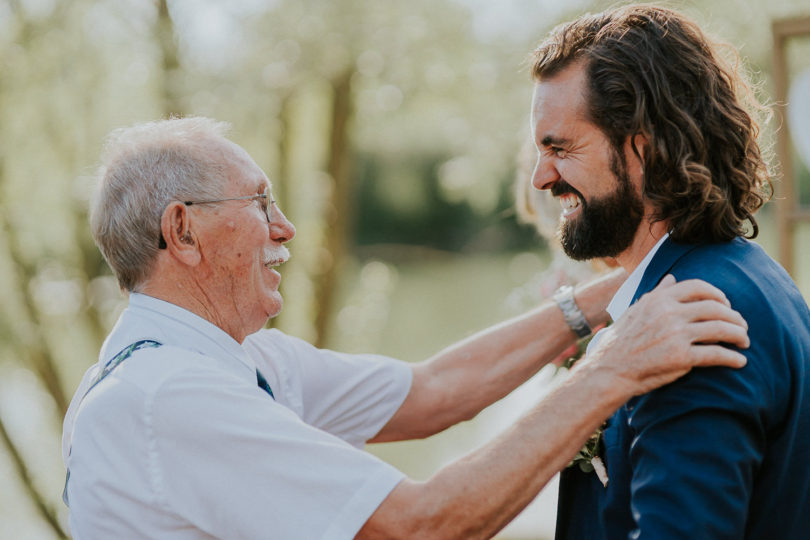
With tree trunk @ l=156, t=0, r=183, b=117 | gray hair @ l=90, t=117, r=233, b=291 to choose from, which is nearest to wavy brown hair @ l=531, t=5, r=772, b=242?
gray hair @ l=90, t=117, r=233, b=291

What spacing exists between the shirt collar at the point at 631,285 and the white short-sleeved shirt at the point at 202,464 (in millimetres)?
791

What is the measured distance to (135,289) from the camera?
2.39 m

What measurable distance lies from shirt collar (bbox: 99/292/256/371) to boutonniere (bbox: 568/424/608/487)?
1022 millimetres

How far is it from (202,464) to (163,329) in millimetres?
481

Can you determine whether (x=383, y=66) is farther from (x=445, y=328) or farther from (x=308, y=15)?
(x=445, y=328)

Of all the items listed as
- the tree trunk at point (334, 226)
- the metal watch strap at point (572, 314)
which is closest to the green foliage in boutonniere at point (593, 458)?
the metal watch strap at point (572, 314)

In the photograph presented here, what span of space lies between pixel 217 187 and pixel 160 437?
0.77 meters

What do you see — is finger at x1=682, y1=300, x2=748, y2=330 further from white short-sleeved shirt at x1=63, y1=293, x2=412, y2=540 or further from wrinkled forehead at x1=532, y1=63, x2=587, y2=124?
white short-sleeved shirt at x1=63, y1=293, x2=412, y2=540

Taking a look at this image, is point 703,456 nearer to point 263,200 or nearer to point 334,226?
point 263,200

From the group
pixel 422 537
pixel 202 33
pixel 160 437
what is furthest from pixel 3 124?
pixel 422 537

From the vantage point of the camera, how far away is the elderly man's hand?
169 centimetres

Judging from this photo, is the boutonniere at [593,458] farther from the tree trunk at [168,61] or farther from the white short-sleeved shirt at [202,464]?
the tree trunk at [168,61]

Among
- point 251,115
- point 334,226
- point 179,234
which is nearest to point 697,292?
point 179,234

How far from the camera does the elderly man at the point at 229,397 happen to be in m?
1.84
